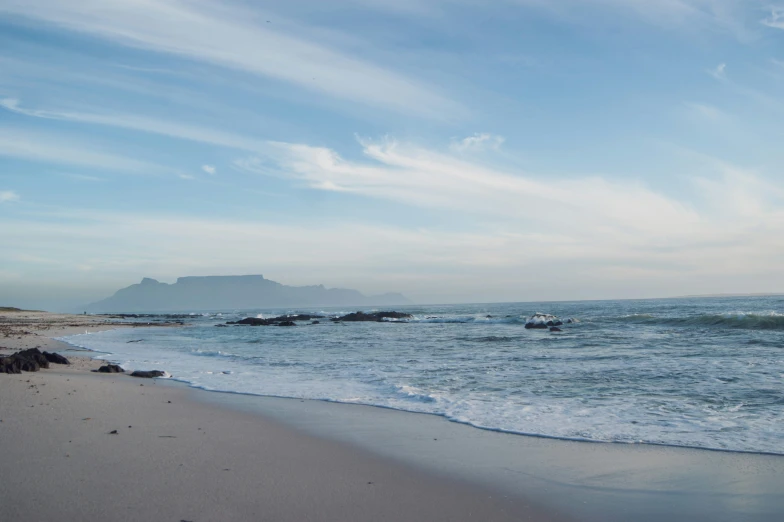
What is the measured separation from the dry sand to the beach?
0.06 ft

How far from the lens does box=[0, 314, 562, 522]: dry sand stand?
14.4ft

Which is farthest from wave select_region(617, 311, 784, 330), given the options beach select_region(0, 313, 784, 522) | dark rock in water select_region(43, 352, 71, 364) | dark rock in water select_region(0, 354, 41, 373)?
dark rock in water select_region(0, 354, 41, 373)

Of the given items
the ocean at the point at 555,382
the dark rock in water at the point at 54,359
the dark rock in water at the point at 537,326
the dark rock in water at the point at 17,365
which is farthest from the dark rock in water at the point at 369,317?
the dark rock in water at the point at 17,365

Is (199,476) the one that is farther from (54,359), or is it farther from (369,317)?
(369,317)

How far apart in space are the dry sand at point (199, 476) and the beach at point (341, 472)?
2 centimetres

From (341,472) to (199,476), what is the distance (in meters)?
1.43

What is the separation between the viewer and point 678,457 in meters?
6.02

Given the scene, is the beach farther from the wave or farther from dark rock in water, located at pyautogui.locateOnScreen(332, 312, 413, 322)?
dark rock in water, located at pyautogui.locateOnScreen(332, 312, 413, 322)

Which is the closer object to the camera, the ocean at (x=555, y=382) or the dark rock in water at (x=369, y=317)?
the ocean at (x=555, y=382)

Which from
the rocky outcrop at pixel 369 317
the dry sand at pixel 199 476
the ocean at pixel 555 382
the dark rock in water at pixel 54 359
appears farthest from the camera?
the rocky outcrop at pixel 369 317

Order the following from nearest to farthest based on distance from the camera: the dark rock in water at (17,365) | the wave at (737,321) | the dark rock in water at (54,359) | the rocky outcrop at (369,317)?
the dark rock in water at (17,365) → the dark rock in water at (54,359) → the wave at (737,321) → the rocky outcrop at (369,317)

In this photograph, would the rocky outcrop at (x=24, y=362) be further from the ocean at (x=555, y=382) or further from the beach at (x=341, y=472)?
the beach at (x=341, y=472)

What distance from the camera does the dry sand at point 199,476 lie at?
4.39 metres

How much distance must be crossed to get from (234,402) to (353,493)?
5614 millimetres
